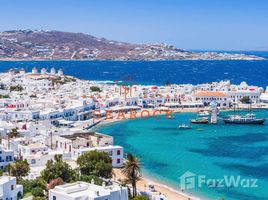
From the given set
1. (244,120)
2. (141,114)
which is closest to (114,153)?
(244,120)

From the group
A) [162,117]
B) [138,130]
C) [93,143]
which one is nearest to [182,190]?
[93,143]

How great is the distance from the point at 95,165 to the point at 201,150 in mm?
18005

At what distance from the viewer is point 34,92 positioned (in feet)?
282

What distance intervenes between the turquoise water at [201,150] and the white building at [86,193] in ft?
32.9

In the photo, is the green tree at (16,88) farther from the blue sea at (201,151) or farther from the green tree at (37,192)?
the green tree at (37,192)

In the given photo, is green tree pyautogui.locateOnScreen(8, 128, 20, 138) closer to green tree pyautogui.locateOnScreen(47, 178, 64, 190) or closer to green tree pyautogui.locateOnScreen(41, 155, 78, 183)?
green tree pyautogui.locateOnScreen(41, 155, 78, 183)

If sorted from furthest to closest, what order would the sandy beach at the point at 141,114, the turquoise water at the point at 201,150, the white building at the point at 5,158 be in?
the sandy beach at the point at 141,114 → the turquoise water at the point at 201,150 → the white building at the point at 5,158

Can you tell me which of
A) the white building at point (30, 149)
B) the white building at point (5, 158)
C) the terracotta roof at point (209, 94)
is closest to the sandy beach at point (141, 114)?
Result: the terracotta roof at point (209, 94)

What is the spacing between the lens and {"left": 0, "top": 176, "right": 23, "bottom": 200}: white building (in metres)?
25.5

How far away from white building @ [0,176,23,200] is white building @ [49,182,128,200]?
295 cm

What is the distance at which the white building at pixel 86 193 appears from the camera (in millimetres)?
22719

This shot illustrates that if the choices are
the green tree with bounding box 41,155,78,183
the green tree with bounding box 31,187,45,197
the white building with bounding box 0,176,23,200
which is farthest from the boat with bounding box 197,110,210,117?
the white building with bounding box 0,176,23,200

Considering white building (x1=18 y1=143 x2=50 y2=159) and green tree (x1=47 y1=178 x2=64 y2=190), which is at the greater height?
green tree (x1=47 y1=178 x2=64 y2=190)

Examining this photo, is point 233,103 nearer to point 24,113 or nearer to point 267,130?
point 267,130
